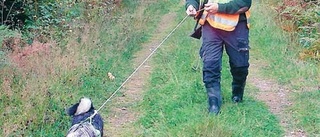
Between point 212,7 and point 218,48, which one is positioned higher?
point 212,7

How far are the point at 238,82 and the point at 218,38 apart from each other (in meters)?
0.71

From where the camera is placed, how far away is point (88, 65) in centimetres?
771

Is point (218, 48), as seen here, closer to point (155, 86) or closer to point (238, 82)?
point (238, 82)

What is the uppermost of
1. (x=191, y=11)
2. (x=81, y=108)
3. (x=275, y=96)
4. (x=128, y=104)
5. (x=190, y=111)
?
(x=191, y=11)

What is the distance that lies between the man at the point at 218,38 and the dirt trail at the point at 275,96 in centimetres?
79

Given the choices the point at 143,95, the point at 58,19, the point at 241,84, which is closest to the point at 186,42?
the point at 58,19

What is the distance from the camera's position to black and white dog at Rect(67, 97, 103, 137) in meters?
4.37

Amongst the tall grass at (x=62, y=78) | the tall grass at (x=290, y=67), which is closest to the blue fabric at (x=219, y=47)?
the tall grass at (x=290, y=67)

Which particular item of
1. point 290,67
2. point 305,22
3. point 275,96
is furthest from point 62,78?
point 305,22

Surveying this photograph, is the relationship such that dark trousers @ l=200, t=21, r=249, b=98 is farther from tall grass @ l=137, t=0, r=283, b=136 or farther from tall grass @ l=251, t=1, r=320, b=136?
tall grass @ l=251, t=1, r=320, b=136

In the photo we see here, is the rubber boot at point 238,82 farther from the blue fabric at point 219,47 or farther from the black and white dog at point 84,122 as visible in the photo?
the black and white dog at point 84,122

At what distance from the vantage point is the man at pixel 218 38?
18.9 feet

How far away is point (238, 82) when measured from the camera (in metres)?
6.27

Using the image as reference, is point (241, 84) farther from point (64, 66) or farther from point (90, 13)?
point (90, 13)
